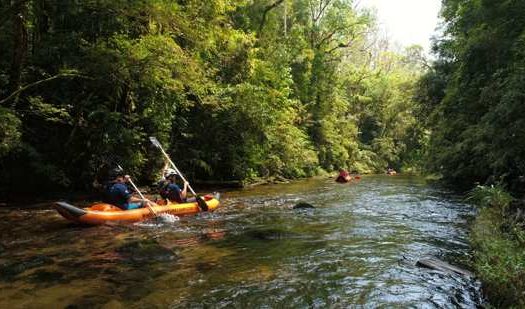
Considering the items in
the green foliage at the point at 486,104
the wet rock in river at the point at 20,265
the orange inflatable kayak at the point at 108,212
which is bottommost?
the wet rock in river at the point at 20,265

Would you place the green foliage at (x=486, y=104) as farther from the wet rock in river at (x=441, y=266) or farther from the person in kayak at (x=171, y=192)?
the person in kayak at (x=171, y=192)

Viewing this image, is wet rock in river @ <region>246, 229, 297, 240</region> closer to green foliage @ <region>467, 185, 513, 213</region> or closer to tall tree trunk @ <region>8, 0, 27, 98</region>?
green foliage @ <region>467, 185, 513, 213</region>

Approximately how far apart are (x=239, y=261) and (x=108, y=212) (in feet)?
13.0

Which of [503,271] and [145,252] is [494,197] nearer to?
[503,271]

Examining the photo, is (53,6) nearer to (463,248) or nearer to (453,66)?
(463,248)

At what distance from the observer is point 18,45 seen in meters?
11.1

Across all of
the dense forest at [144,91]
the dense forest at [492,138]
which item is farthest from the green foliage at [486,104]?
the dense forest at [144,91]

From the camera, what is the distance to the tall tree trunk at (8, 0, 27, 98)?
34.6ft

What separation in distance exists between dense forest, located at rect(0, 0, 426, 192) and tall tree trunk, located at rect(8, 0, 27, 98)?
0.03m

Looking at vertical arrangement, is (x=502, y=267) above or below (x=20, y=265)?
below

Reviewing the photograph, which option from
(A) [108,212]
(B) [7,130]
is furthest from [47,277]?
(B) [7,130]

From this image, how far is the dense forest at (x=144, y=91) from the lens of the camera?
468 inches

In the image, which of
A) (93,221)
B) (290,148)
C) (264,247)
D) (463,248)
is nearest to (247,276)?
(264,247)

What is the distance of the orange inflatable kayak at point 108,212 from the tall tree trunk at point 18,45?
411 cm
